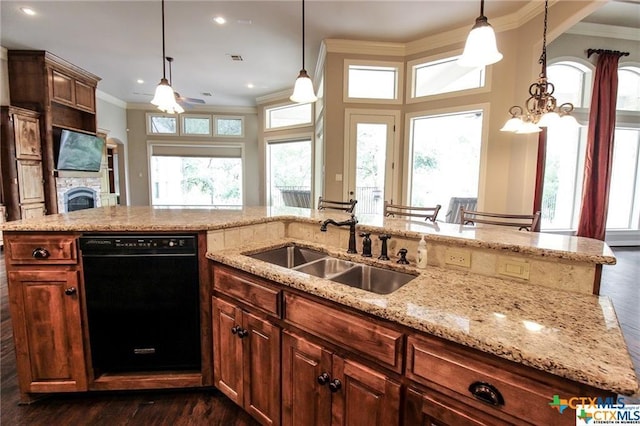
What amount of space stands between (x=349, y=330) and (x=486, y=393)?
1.52 feet

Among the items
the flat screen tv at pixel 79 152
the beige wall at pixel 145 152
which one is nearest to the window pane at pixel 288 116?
the beige wall at pixel 145 152

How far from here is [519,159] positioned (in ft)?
13.1

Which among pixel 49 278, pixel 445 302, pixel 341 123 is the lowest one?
pixel 49 278

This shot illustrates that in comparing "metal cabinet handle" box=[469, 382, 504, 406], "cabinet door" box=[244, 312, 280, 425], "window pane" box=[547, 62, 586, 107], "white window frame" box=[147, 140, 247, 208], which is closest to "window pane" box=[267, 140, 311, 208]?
"white window frame" box=[147, 140, 247, 208]

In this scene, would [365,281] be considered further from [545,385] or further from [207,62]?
[207,62]

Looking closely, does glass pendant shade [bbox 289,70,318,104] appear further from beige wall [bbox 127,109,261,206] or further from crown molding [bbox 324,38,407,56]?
beige wall [bbox 127,109,261,206]

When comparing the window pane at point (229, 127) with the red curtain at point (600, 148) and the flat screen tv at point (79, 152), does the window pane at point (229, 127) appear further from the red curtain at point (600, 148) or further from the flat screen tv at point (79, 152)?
the red curtain at point (600, 148)

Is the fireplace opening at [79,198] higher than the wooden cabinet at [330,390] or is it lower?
higher

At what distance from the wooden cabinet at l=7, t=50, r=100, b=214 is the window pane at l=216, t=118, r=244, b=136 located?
339 cm

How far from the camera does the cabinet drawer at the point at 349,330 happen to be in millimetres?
1041

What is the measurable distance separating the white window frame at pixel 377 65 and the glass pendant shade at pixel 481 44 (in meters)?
→ 3.41

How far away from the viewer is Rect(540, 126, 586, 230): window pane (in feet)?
18.4

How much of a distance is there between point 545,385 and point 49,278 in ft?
7.45

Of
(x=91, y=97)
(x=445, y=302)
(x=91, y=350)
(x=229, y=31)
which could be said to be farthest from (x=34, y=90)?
(x=445, y=302)
